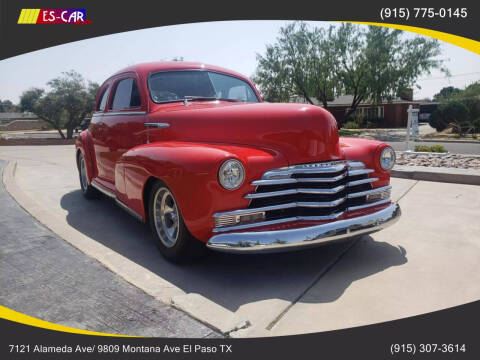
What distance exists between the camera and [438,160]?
9.31 metres

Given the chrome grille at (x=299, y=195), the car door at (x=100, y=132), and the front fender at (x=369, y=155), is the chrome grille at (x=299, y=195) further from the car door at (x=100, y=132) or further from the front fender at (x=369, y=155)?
the car door at (x=100, y=132)

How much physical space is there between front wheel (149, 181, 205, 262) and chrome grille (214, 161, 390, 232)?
395mm

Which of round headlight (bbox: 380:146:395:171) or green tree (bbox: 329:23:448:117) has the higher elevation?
green tree (bbox: 329:23:448:117)

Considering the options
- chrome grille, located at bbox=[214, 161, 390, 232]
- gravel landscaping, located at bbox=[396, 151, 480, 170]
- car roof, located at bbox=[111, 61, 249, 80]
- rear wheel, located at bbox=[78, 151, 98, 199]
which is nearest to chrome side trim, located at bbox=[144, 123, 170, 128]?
car roof, located at bbox=[111, 61, 249, 80]

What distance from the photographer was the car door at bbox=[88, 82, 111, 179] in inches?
201

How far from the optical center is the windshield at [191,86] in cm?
423

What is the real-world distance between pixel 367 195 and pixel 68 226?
3339mm

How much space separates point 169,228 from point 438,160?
321 inches

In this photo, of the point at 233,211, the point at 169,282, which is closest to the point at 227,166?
the point at 233,211

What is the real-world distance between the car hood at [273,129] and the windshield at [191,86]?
25.2 inches

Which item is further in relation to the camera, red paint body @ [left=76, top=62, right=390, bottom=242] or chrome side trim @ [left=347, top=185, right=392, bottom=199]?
chrome side trim @ [left=347, top=185, right=392, bottom=199]

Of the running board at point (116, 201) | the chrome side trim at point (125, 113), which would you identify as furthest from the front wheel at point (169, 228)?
the chrome side trim at point (125, 113)

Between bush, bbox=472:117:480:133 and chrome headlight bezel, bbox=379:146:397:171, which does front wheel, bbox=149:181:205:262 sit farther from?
bush, bbox=472:117:480:133

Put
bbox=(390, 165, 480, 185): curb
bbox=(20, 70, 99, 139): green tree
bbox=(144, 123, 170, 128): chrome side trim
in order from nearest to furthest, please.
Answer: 1. bbox=(144, 123, 170, 128): chrome side trim
2. bbox=(390, 165, 480, 185): curb
3. bbox=(20, 70, 99, 139): green tree
